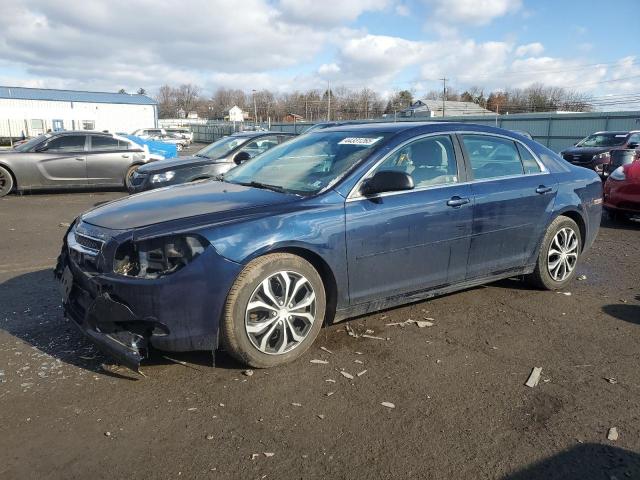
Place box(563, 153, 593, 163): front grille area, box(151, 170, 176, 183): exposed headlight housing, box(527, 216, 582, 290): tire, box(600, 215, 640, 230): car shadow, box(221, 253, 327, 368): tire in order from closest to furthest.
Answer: box(221, 253, 327, 368): tire < box(527, 216, 582, 290): tire < box(600, 215, 640, 230): car shadow < box(151, 170, 176, 183): exposed headlight housing < box(563, 153, 593, 163): front grille area

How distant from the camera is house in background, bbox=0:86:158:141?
177ft

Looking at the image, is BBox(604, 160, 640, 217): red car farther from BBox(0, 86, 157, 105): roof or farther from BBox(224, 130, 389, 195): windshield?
BBox(0, 86, 157, 105): roof

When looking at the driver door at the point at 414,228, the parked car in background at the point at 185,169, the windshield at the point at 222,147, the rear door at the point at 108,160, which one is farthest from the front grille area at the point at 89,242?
the rear door at the point at 108,160

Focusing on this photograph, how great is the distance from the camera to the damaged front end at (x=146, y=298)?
312 centimetres

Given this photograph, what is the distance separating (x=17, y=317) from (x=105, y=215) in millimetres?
1481

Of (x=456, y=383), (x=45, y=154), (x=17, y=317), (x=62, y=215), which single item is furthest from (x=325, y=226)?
(x=45, y=154)

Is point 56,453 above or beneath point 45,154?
beneath

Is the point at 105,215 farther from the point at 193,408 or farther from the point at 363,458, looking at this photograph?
the point at 363,458

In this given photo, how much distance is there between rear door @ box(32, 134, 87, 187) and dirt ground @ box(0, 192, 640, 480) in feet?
28.3

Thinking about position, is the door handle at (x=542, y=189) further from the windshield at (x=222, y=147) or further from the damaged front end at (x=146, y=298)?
the windshield at (x=222, y=147)

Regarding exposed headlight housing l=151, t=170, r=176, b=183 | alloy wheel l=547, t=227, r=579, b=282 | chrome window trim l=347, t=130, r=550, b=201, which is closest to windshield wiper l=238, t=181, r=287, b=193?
chrome window trim l=347, t=130, r=550, b=201

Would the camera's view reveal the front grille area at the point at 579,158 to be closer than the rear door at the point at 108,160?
No

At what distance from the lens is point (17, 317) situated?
4359mm

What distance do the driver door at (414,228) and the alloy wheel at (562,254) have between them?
1316 millimetres
